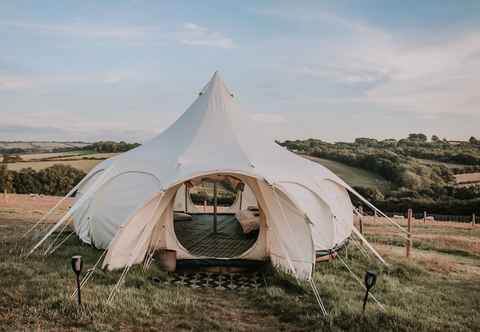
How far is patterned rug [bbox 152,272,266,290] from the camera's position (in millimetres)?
6488

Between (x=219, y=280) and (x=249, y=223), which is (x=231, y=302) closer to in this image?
(x=219, y=280)

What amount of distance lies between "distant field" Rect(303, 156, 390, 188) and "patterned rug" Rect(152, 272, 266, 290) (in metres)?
25.1

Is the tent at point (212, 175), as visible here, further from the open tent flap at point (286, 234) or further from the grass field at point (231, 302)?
the grass field at point (231, 302)

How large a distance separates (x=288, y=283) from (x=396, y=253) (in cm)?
467

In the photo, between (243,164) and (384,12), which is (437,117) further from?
(243,164)

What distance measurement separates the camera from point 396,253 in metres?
9.75

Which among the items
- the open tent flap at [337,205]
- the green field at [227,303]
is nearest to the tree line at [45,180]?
the green field at [227,303]

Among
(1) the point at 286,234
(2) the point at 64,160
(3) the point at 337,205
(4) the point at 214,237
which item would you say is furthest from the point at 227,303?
(2) the point at 64,160

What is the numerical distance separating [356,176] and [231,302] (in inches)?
1159

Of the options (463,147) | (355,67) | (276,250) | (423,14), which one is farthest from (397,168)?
(276,250)

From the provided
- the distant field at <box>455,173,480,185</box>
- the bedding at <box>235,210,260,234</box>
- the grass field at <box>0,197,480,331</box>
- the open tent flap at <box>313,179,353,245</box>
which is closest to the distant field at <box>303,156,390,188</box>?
the distant field at <box>455,173,480,185</box>

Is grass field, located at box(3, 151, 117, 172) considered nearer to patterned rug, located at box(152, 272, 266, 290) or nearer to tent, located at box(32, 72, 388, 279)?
tent, located at box(32, 72, 388, 279)

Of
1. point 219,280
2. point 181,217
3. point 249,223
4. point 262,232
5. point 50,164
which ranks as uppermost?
point 50,164

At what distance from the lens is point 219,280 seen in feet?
22.5
